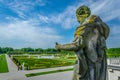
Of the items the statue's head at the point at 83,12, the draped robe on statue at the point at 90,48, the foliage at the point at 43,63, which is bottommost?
the foliage at the point at 43,63

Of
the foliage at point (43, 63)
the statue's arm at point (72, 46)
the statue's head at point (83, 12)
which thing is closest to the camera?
the statue's arm at point (72, 46)

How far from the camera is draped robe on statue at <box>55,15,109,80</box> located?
9.89 feet

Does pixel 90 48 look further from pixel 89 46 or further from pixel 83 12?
pixel 83 12

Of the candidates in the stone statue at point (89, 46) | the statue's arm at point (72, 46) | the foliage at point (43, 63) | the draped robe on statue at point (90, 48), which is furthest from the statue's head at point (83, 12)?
the foliage at point (43, 63)

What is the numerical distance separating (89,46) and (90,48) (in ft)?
0.11

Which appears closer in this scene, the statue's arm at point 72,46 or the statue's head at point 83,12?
the statue's arm at point 72,46

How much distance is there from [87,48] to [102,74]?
0.50m

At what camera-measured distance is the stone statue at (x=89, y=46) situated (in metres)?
3.01

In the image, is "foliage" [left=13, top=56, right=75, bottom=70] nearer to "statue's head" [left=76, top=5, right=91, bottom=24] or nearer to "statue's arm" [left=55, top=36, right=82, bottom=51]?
"statue's head" [left=76, top=5, right=91, bottom=24]

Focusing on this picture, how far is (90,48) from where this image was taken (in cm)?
308

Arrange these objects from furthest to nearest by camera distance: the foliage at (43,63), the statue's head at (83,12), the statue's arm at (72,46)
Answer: the foliage at (43,63) → the statue's head at (83,12) → the statue's arm at (72,46)

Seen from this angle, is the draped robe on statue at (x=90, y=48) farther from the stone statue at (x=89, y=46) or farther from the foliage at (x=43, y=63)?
the foliage at (x=43, y=63)

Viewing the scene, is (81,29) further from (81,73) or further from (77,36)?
(81,73)

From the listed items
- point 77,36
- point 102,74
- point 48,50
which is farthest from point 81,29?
point 48,50
